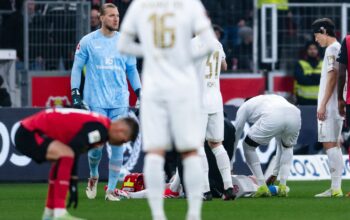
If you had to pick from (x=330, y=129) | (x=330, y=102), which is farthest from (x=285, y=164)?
(x=330, y=102)

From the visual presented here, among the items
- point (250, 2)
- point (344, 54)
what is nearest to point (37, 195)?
point (344, 54)

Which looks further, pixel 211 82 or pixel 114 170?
pixel 114 170

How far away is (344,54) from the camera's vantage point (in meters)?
15.1

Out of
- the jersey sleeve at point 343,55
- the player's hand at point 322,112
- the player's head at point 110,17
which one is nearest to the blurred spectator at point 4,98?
the player's head at point 110,17

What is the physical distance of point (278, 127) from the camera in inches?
Answer: 626

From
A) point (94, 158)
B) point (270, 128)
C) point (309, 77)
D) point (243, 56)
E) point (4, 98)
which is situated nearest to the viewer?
point (94, 158)

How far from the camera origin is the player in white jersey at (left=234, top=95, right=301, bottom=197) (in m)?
15.9

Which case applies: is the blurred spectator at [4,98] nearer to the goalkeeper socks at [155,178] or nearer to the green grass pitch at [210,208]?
the green grass pitch at [210,208]

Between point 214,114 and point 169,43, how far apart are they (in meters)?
4.23

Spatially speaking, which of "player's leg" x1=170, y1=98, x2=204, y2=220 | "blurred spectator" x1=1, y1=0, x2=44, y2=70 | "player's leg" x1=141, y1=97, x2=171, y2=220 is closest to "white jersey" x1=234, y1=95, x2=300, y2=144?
"player's leg" x1=170, y1=98, x2=204, y2=220

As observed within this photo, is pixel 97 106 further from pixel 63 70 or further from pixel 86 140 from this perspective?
pixel 63 70

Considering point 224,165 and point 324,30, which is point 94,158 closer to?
point 224,165

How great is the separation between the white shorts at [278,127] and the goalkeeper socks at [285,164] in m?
0.09

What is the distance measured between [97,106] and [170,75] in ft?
16.0
